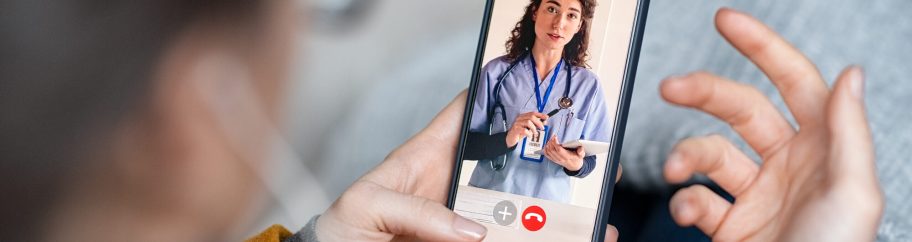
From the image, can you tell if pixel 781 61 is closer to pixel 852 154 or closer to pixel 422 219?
pixel 852 154

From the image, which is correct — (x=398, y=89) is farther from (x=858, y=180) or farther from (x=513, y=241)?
(x=858, y=180)

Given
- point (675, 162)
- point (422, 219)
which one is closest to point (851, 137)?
point (675, 162)

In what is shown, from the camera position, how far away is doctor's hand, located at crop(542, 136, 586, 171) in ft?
1.91

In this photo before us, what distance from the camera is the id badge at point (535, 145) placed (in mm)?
596

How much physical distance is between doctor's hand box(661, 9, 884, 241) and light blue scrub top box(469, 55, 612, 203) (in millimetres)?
57

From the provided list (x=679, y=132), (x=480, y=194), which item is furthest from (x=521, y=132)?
(x=679, y=132)

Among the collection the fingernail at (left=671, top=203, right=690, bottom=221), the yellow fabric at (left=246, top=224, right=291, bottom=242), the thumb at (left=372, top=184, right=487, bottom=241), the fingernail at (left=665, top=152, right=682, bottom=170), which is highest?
the fingernail at (left=665, top=152, right=682, bottom=170)

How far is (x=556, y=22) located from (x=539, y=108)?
0.23 feet

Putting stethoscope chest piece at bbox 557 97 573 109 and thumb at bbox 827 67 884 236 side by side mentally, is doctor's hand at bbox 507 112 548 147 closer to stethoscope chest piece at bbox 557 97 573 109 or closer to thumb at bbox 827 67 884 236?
stethoscope chest piece at bbox 557 97 573 109

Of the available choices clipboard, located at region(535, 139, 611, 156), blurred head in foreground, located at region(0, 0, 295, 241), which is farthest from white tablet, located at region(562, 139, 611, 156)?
blurred head in foreground, located at region(0, 0, 295, 241)

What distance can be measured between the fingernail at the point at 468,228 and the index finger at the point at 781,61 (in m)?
0.23

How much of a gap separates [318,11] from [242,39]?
0.10m

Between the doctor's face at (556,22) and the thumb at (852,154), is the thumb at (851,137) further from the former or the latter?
the doctor's face at (556,22)

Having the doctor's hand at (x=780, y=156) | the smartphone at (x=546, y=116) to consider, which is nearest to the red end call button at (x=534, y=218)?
the smartphone at (x=546, y=116)
